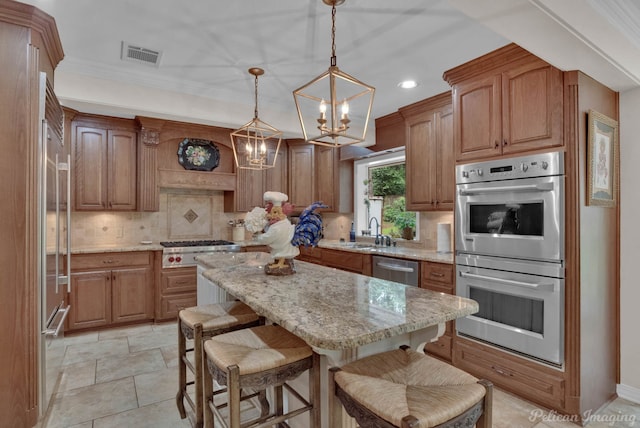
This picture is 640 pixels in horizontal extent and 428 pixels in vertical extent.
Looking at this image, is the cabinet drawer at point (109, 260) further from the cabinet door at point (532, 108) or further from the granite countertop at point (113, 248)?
the cabinet door at point (532, 108)

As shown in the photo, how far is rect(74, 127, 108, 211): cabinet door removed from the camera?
156 inches

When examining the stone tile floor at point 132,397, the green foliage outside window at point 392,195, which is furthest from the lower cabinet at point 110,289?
the green foliage outside window at point 392,195

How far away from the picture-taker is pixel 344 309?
4.69 feet

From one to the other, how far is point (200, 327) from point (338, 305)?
78 centimetres

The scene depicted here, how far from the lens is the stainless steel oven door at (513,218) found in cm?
222

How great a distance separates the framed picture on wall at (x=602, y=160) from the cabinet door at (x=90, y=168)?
4.69m

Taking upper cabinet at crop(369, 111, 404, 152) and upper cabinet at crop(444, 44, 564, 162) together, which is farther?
upper cabinet at crop(369, 111, 404, 152)

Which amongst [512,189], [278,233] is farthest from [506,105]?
[278,233]

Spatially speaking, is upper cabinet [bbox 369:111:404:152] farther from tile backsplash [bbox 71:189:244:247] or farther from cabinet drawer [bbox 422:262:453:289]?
tile backsplash [bbox 71:189:244:247]

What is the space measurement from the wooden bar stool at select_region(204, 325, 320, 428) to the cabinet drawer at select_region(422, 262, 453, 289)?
1758mm

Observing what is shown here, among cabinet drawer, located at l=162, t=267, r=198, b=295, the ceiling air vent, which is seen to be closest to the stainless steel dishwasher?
cabinet drawer, located at l=162, t=267, r=198, b=295

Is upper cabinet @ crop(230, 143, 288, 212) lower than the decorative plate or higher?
lower

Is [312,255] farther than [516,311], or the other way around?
[312,255]

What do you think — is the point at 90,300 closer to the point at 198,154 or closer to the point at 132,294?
the point at 132,294
